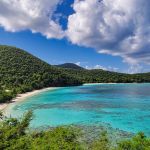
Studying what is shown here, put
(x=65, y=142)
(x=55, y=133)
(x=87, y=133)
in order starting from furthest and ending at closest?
(x=87, y=133), (x=55, y=133), (x=65, y=142)

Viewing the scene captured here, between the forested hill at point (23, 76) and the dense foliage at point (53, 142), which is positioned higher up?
the forested hill at point (23, 76)

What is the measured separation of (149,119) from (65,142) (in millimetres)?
38689

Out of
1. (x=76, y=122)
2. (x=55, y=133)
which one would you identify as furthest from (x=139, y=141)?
(x=76, y=122)

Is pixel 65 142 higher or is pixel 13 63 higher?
pixel 13 63

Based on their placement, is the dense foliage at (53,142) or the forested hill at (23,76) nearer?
the dense foliage at (53,142)

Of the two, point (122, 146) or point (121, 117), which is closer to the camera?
point (122, 146)

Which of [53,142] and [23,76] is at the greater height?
[23,76]

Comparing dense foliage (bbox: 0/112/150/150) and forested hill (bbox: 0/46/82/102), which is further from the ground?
forested hill (bbox: 0/46/82/102)

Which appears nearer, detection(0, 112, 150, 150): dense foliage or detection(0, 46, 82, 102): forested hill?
detection(0, 112, 150, 150): dense foliage

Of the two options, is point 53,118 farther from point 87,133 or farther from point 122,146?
point 122,146

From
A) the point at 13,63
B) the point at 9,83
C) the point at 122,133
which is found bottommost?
the point at 122,133

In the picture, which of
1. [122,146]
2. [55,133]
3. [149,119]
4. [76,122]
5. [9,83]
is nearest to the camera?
[122,146]

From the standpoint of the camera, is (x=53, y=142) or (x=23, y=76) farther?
(x=23, y=76)

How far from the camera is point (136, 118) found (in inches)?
2586
